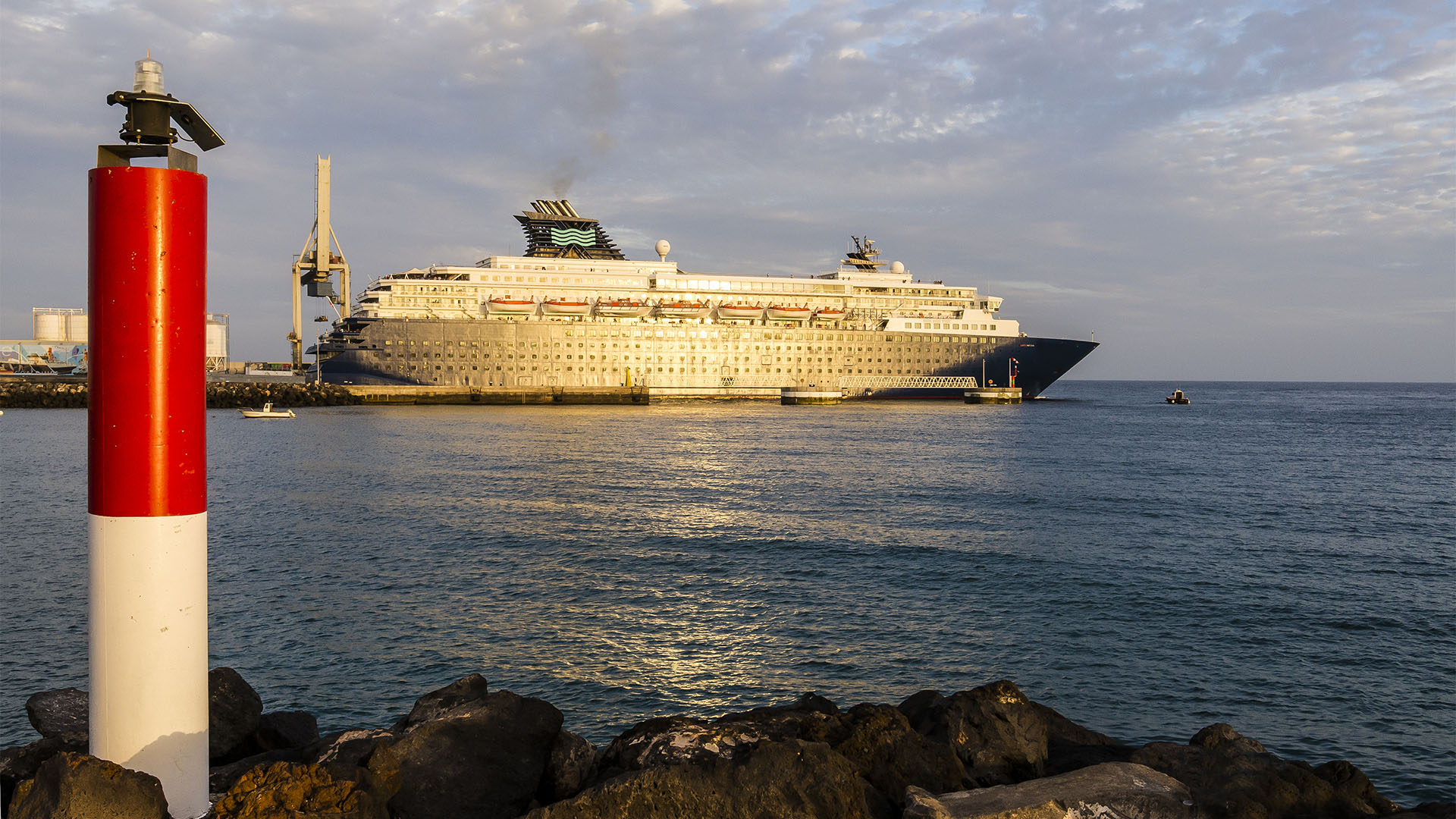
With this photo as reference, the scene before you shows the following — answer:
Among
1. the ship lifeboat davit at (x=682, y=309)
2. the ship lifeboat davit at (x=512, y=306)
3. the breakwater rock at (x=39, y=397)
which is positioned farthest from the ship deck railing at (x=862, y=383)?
the breakwater rock at (x=39, y=397)

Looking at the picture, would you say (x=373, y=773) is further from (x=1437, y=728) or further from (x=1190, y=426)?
(x=1190, y=426)

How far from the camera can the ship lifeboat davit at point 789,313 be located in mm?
66750

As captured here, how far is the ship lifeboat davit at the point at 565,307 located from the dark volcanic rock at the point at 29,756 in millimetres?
59839

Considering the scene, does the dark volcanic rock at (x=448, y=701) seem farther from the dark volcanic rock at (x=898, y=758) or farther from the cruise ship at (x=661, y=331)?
the cruise ship at (x=661, y=331)

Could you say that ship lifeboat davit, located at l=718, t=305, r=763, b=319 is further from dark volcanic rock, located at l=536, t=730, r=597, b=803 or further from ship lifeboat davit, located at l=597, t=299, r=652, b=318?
dark volcanic rock, located at l=536, t=730, r=597, b=803

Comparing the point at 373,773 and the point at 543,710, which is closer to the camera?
the point at 373,773

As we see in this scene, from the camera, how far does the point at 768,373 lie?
67.2 m

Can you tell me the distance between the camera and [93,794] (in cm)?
316

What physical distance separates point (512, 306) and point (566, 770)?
60423 mm

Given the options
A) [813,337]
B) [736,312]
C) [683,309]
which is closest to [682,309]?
[683,309]

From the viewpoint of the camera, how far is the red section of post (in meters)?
3.23

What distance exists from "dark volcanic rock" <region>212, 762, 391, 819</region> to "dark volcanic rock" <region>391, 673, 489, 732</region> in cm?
105

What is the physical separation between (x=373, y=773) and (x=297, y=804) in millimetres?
557

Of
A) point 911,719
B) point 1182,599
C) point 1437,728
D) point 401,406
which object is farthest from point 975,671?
point 401,406
